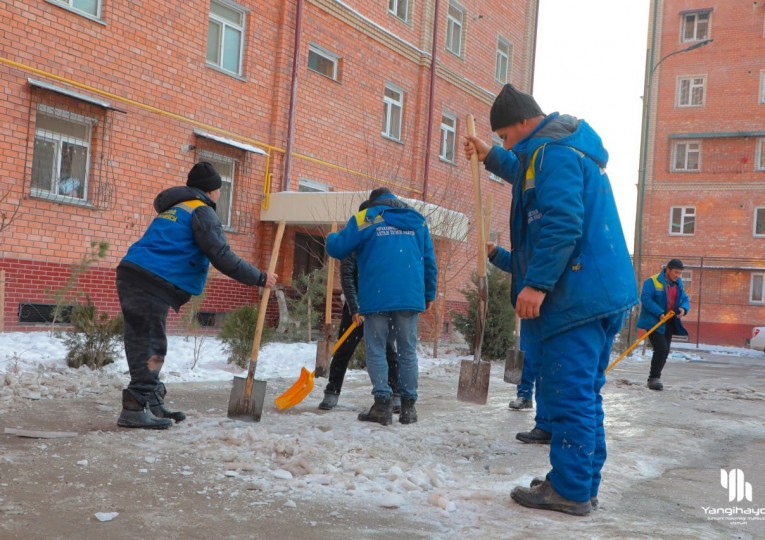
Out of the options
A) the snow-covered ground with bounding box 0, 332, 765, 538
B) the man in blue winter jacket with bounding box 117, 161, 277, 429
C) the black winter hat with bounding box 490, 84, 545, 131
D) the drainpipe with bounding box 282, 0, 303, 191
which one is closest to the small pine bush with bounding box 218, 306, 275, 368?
the snow-covered ground with bounding box 0, 332, 765, 538

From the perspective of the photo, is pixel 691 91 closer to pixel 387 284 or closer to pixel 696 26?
pixel 696 26

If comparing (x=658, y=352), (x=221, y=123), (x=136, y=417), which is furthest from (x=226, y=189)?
(x=136, y=417)

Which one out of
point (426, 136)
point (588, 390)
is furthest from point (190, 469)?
point (426, 136)

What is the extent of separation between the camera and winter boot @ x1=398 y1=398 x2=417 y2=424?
590cm

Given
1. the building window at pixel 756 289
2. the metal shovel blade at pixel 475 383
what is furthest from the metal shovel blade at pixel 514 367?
the building window at pixel 756 289

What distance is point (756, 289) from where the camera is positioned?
30.8 m

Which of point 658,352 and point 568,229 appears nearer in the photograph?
point 568,229

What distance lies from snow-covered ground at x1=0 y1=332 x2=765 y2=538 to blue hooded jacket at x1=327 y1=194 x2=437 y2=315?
3.03 ft

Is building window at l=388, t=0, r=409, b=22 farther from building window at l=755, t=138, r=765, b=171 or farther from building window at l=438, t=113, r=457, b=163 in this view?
building window at l=755, t=138, r=765, b=171

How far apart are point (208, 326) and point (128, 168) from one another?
3061 mm

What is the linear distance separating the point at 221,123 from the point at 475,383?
882cm

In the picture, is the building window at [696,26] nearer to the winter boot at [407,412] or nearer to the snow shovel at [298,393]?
the winter boot at [407,412]

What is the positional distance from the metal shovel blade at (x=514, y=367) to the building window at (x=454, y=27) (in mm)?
12330

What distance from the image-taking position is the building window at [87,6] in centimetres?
1118
